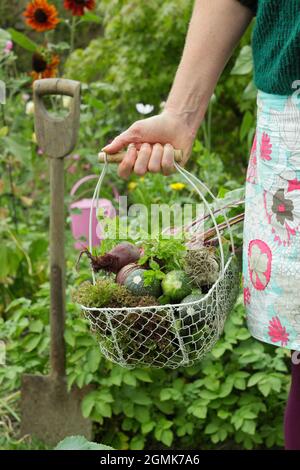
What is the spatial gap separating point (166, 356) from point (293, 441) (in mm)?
446

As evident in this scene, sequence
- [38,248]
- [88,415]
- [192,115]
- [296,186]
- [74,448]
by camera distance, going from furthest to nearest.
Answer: [38,248], [88,415], [192,115], [296,186], [74,448]

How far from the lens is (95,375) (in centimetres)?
246

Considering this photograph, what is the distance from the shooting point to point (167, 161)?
151 centimetres

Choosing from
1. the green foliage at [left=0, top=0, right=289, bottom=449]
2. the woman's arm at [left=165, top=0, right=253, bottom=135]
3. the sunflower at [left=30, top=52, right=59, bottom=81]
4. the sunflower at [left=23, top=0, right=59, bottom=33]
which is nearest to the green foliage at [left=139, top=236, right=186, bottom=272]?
the green foliage at [left=0, top=0, right=289, bottom=449]

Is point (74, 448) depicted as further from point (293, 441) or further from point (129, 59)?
point (129, 59)

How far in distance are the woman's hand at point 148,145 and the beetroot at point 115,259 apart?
0.14 meters

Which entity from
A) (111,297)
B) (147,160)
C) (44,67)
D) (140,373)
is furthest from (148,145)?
(44,67)

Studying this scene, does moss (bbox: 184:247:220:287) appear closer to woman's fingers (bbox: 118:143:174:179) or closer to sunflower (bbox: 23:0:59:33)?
woman's fingers (bbox: 118:143:174:179)

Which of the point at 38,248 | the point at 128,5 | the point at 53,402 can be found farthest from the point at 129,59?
the point at 53,402

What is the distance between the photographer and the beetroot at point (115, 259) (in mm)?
1538

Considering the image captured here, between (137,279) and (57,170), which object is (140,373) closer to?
(57,170)

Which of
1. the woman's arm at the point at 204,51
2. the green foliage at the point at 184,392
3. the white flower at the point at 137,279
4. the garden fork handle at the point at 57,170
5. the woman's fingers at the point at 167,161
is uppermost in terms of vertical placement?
the woman's arm at the point at 204,51

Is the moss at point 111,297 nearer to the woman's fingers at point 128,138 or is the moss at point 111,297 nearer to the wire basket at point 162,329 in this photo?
the wire basket at point 162,329

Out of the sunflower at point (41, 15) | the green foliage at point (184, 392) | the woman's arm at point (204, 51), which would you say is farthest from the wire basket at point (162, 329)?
the sunflower at point (41, 15)
